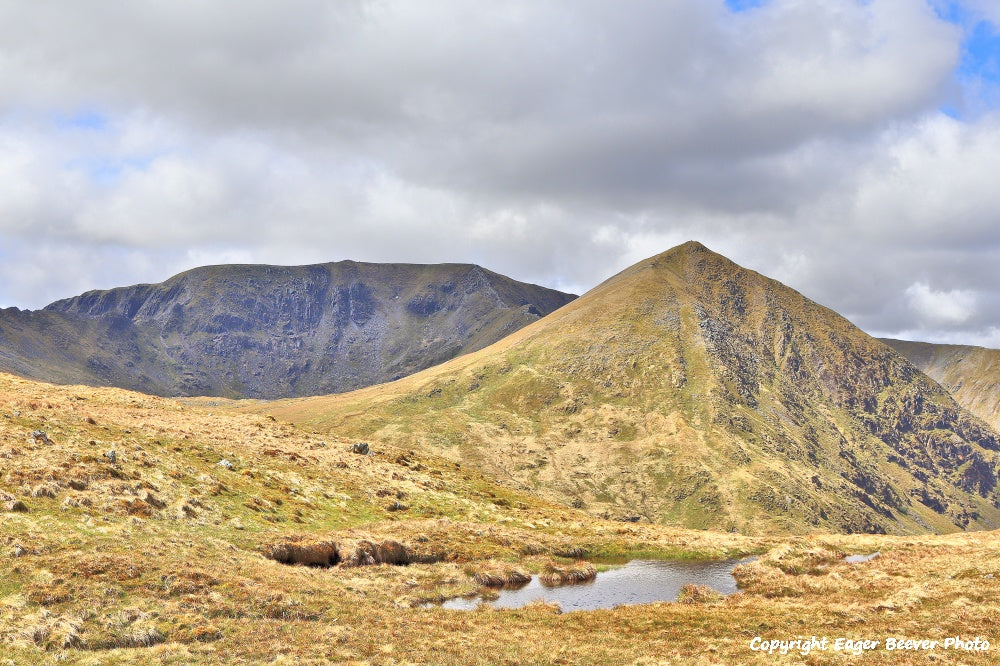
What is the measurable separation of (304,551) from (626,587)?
32.7 m

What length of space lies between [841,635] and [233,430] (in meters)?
80.9

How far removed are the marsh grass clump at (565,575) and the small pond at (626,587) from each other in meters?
0.96

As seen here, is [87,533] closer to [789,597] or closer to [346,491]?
[346,491]

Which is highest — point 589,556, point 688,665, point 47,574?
point 47,574

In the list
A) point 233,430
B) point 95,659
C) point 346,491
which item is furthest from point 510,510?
point 95,659

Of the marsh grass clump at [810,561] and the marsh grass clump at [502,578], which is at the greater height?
the marsh grass clump at [502,578]

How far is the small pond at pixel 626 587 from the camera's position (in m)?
58.4

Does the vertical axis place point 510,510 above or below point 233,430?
below

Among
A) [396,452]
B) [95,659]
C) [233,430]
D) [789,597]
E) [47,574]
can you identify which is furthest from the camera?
[396,452]

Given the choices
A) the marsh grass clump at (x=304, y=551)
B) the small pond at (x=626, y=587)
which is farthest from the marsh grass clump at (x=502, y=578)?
the marsh grass clump at (x=304, y=551)

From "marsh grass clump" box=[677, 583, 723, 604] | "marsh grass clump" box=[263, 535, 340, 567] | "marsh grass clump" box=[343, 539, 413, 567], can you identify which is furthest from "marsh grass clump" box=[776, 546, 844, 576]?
"marsh grass clump" box=[263, 535, 340, 567]

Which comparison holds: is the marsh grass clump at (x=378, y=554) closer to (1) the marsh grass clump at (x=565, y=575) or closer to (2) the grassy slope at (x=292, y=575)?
(2) the grassy slope at (x=292, y=575)

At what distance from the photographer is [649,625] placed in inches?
1887

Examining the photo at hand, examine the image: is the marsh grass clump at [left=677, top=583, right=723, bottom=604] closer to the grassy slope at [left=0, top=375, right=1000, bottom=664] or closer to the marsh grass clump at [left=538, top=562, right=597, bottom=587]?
the grassy slope at [left=0, top=375, right=1000, bottom=664]
